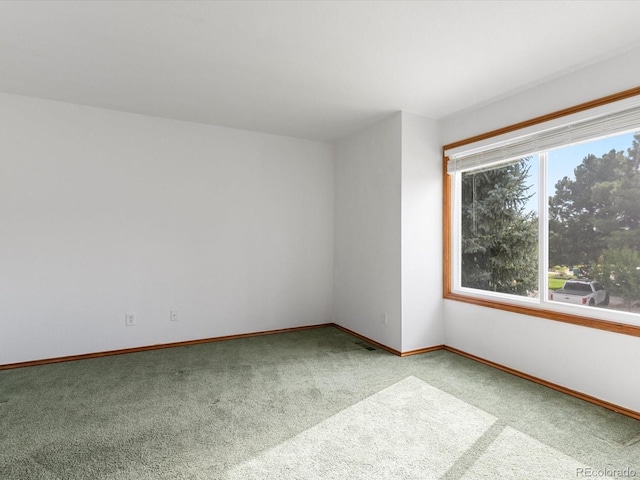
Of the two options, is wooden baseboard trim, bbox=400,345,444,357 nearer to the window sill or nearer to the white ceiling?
the window sill

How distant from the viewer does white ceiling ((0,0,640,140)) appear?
2.07 meters

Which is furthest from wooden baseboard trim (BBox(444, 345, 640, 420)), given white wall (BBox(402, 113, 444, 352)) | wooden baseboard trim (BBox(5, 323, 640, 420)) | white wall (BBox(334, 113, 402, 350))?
white wall (BBox(334, 113, 402, 350))

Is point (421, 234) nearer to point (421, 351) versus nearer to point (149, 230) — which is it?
point (421, 351)

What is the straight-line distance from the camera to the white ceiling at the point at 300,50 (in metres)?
2.07

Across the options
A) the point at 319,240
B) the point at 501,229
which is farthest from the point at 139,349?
the point at 501,229

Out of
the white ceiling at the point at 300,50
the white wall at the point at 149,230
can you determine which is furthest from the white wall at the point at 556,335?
the white wall at the point at 149,230

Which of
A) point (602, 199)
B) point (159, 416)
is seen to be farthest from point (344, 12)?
point (159, 416)

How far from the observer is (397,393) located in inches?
106

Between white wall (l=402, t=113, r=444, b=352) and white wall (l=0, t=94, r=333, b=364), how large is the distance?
1453 mm

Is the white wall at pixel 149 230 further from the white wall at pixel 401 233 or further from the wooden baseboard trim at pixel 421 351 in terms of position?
the wooden baseboard trim at pixel 421 351

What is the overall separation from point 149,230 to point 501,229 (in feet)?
11.8

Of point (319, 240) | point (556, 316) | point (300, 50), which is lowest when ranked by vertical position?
point (556, 316)

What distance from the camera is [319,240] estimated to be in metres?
4.81

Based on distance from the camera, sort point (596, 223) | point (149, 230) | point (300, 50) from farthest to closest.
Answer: point (149, 230) → point (596, 223) → point (300, 50)
